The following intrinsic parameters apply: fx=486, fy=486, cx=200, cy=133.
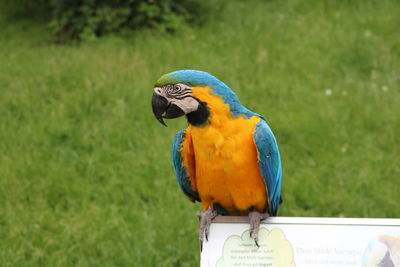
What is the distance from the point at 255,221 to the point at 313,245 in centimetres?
22

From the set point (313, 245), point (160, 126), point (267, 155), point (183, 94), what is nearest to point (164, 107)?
point (183, 94)

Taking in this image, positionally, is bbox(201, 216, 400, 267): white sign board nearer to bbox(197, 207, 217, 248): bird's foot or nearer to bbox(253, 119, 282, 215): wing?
bbox(197, 207, 217, 248): bird's foot

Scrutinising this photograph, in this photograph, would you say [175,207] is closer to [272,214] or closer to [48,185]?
[48,185]

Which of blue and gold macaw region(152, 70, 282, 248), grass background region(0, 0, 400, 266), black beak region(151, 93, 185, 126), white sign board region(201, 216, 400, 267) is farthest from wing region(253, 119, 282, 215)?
grass background region(0, 0, 400, 266)

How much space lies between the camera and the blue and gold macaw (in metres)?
1.70

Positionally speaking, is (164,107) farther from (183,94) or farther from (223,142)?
(223,142)

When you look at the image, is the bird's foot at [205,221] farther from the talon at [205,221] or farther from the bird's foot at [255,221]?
the bird's foot at [255,221]

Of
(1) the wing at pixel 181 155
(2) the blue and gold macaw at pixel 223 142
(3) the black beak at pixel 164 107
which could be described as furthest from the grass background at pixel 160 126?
(3) the black beak at pixel 164 107

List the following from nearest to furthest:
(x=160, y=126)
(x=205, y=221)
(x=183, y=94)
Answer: (x=183, y=94)
(x=205, y=221)
(x=160, y=126)

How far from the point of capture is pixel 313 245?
5.57 ft

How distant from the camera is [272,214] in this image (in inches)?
76.3

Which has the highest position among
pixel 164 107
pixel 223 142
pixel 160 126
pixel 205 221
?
pixel 164 107

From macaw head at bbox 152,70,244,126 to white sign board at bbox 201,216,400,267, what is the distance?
0.46 metres

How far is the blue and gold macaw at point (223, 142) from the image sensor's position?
170 centimetres
